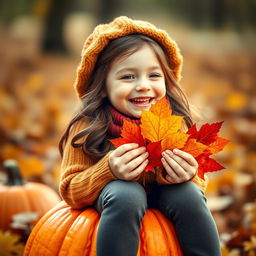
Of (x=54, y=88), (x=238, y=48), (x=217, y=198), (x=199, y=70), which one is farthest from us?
(x=238, y=48)

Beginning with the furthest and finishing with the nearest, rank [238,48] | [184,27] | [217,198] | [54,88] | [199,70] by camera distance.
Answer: [184,27]
[238,48]
[199,70]
[54,88]
[217,198]

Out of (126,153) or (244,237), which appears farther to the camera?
(244,237)

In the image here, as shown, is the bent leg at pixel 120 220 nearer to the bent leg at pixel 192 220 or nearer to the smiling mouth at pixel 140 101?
the bent leg at pixel 192 220

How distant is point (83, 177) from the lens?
249 centimetres

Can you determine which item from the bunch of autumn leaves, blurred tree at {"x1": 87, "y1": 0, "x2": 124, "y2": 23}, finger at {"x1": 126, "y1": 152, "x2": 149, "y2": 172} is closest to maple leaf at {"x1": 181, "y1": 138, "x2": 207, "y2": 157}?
the bunch of autumn leaves

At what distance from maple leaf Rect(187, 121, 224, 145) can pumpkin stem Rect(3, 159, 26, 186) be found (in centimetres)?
169

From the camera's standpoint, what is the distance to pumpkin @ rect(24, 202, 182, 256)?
2383 mm

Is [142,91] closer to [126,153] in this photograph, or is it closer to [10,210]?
[126,153]

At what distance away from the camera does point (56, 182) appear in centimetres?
468

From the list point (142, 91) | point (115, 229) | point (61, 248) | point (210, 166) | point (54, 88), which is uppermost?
point (142, 91)

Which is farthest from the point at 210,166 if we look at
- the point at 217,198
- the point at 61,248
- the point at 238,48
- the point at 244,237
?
the point at 238,48

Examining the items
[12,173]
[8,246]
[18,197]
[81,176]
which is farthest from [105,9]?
[81,176]

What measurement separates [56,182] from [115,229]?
2.50 meters

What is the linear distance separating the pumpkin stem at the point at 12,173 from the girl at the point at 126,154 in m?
0.84
